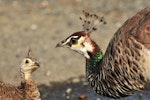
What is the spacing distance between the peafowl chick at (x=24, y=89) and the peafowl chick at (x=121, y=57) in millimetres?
749

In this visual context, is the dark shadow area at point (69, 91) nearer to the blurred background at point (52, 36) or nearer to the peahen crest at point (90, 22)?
the blurred background at point (52, 36)

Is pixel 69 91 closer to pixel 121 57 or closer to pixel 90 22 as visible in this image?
pixel 90 22

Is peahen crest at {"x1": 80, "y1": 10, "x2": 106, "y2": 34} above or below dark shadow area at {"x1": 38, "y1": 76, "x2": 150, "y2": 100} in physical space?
above

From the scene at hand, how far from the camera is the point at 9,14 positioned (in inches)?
541

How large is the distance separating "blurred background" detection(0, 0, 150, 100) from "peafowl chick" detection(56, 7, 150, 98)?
1388mm

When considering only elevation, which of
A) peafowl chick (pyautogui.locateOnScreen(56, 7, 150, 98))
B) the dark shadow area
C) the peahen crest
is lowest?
the dark shadow area

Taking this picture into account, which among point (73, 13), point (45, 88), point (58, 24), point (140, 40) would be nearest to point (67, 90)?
point (45, 88)

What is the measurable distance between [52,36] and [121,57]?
18.7 feet

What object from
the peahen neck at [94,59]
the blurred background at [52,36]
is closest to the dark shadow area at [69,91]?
the blurred background at [52,36]

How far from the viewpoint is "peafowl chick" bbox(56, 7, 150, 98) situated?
611 cm

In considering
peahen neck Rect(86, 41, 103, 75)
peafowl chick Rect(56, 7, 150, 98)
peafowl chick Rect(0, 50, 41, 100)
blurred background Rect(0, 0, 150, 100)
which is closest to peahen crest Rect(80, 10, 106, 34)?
peafowl chick Rect(56, 7, 150, 98)

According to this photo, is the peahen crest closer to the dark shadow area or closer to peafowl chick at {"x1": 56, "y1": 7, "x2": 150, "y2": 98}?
peafowl chick at {"x1": 56, "y1": 7, "x2": 150, "y2": 98}

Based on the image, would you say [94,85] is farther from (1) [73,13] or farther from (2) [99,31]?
(1) [73,13]

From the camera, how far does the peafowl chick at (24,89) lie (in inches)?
273
